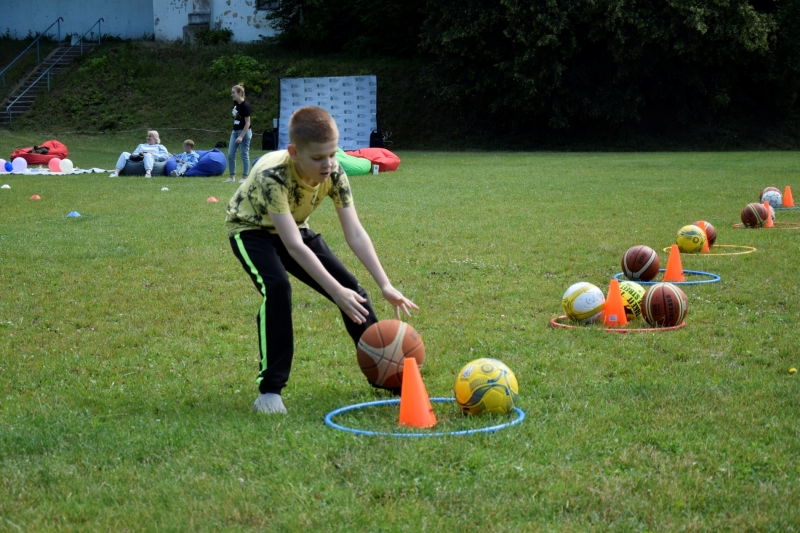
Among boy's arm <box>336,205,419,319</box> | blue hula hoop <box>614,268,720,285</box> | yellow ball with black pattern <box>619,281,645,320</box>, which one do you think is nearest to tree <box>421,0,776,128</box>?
blue hula hoop <box>614,268,720,285</box>

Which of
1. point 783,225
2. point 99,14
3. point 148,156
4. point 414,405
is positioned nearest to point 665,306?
point 414,405

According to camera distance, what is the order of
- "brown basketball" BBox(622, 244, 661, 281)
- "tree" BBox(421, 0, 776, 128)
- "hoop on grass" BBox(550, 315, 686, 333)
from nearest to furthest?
"hoop on grass" BBox(550, 315, 686, 333) < "brown basketball" BBox(622, 244, 661, 281) < "tree" BBox(421, 0, 776, 128)

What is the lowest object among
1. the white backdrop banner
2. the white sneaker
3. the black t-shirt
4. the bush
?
the white sneaker

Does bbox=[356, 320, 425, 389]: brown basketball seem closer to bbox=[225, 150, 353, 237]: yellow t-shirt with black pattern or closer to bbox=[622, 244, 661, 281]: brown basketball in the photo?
bbox=[225, 150, 353, 237]: yellow t-shirt with black pattern

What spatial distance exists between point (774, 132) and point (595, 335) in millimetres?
37323

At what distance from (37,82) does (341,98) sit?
54.8ft

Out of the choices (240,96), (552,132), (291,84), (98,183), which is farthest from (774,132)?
(98,183)

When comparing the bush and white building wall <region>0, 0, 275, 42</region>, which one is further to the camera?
white building wall <region>0, 0, 275, 42</region>

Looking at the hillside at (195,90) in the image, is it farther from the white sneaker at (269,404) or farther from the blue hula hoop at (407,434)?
the blue hula hoop at (407,434)

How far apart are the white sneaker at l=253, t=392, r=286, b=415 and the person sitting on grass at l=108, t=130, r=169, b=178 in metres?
19.8

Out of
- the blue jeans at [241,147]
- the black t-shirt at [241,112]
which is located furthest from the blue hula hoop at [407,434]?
the blue jeans at [241,147]

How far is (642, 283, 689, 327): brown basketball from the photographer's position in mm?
6934

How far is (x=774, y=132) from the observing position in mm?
39969

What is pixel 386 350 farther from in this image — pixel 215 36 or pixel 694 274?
pixel 215 36
